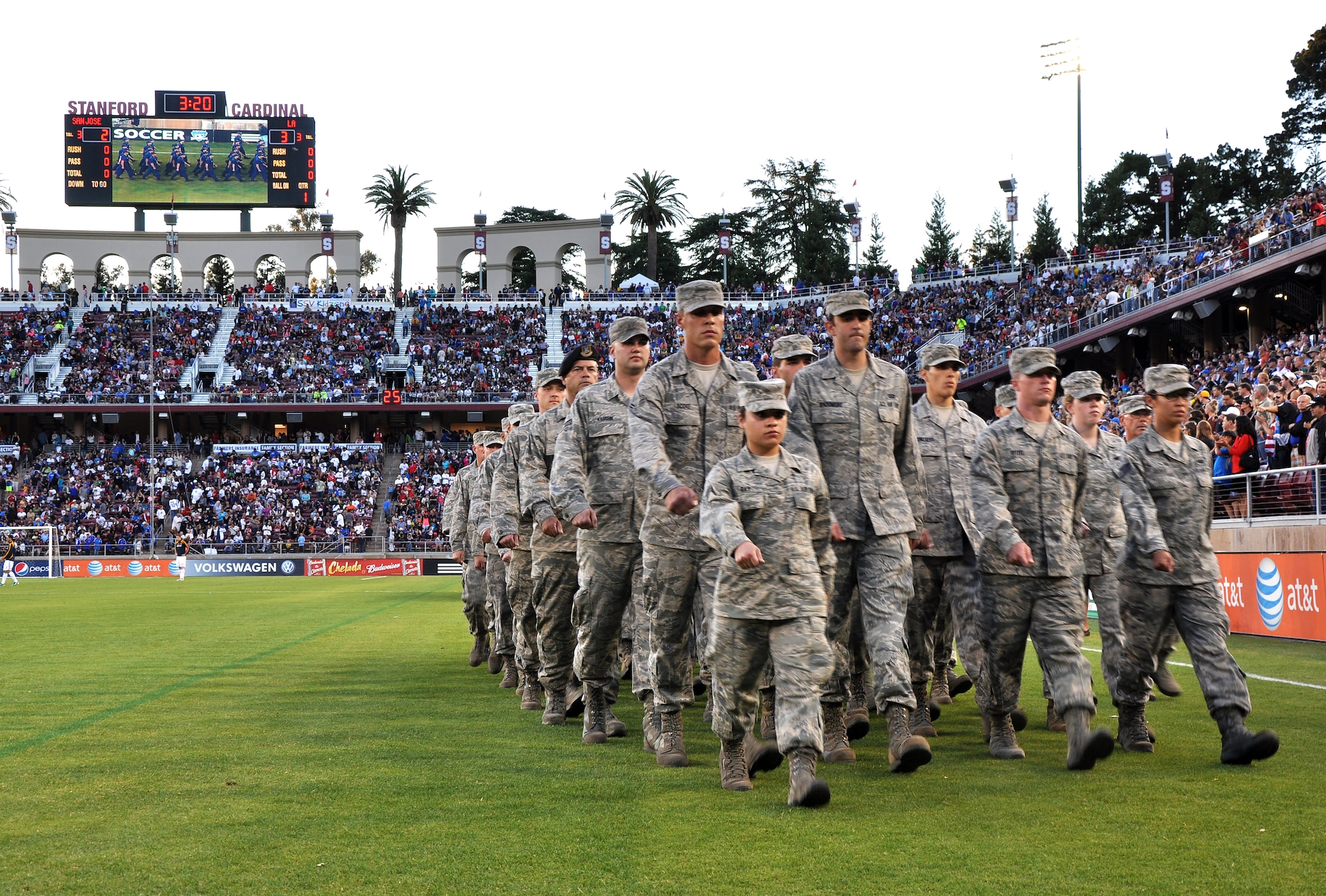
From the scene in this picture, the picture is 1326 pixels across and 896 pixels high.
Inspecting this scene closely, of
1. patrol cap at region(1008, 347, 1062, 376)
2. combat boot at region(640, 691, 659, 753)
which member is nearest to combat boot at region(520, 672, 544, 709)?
combat boot at region(640, 691, 659, 753)

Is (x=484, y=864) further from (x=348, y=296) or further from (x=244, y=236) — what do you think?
(x=244, y=236)

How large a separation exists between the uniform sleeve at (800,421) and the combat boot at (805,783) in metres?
1.89

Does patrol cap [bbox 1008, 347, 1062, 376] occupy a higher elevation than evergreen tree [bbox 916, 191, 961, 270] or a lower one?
lower

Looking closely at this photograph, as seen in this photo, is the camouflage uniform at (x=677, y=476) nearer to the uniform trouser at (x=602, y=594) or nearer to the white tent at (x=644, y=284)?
the uniform trouser at (x=602, y=594)

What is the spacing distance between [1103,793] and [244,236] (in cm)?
6968

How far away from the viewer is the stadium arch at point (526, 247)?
68.6 metres

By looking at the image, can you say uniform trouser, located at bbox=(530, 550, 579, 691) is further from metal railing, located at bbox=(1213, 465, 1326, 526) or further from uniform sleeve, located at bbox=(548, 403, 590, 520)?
metal railing, located at bbox=(1213, 465, 1326, 526)

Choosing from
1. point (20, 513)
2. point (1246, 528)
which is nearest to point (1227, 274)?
point (1246, 528)

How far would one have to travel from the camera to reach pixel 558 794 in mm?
6371

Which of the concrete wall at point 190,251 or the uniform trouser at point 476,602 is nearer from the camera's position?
the uniform trouser at point 476,602

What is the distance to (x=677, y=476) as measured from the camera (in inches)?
287

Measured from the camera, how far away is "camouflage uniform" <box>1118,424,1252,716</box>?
7.64m

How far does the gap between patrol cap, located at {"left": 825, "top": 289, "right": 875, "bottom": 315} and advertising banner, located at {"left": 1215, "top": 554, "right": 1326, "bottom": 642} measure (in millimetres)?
9837

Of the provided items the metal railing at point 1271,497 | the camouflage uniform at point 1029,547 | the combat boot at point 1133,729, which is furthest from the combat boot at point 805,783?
the metal railing at point 1271,497
